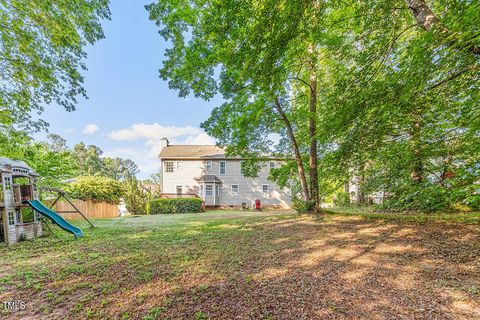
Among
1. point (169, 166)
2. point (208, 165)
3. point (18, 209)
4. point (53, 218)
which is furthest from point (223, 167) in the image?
point (18, 209)

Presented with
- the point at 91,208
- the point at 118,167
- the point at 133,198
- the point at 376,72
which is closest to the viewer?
the point at 376,72

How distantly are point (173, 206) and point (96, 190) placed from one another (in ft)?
18.9

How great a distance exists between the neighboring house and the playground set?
15767 millimetres

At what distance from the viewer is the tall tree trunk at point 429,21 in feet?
10.6

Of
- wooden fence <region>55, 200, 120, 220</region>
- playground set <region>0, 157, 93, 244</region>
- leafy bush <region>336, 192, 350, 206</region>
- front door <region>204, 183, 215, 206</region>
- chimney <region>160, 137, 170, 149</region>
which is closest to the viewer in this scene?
playground set <region>0, 157, 93, 244</region>

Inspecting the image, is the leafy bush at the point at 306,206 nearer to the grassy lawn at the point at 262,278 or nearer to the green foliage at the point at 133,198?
the grassy lawn at the point at 262,278

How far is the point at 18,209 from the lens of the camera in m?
6.54

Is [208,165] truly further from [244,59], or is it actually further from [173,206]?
[244,59]

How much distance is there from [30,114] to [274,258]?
9597 mm

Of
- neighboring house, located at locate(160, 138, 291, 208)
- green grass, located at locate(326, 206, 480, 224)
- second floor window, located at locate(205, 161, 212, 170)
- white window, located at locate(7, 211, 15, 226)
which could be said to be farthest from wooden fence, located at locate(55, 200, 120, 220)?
green grass, located at locate(326, 206, 480, 224)

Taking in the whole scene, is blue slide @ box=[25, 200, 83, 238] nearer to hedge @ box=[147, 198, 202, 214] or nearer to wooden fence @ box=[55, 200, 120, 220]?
wooden fence @ box=[55, 200, 120, 220]

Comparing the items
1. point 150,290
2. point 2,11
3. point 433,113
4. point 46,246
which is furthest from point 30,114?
point 433,113

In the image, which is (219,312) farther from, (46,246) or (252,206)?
(252,206)

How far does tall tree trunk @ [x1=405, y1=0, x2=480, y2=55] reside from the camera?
3.24 m
